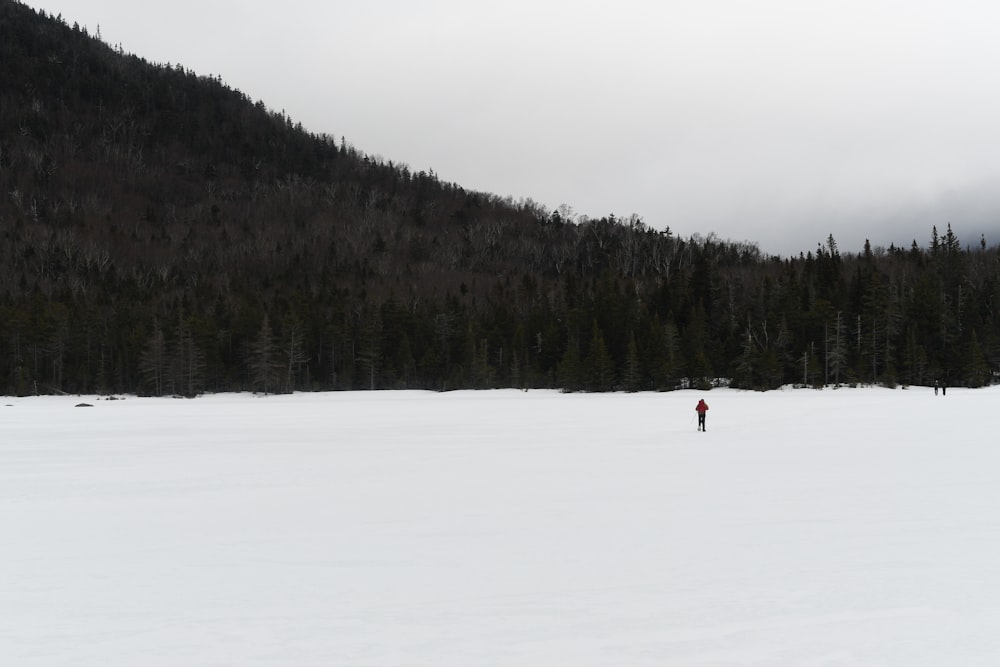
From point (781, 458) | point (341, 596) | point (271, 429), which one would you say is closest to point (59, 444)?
point (271, 429)

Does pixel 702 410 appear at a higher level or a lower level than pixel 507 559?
higher

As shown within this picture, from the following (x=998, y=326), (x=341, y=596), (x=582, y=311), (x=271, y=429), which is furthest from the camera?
(x=582, y=311)

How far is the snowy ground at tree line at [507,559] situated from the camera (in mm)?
7094

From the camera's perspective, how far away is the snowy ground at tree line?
23.3 feet

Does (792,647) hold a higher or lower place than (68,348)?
lower

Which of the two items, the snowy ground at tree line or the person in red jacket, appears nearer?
the snowy ground at tree line

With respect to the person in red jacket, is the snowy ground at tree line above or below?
below

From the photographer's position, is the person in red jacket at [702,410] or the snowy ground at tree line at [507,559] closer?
the snowy ground at tree line at [507,559]

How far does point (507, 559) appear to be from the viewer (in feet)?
33.4

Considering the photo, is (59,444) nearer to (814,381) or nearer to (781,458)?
(781,458)

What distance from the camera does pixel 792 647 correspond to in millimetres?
6891

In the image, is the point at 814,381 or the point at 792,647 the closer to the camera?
the point at 792,647

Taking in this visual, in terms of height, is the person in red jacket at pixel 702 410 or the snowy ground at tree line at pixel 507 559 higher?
the person in red jacket at pixel 702 410

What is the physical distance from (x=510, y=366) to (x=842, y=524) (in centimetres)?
8471
